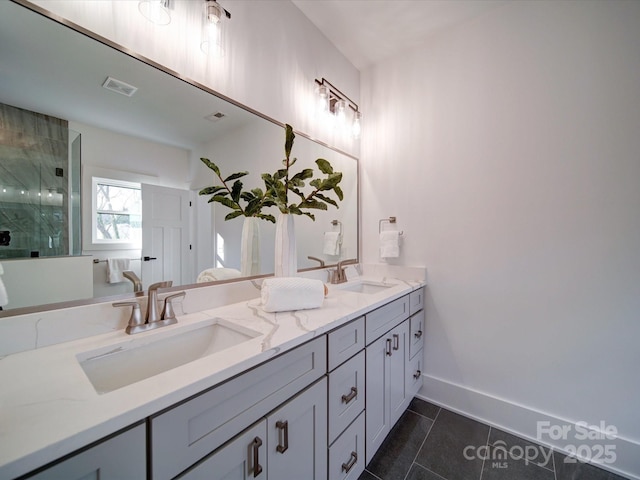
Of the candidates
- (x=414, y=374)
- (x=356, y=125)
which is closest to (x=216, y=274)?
(x=414, y=374)

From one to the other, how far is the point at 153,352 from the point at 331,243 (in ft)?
4.27

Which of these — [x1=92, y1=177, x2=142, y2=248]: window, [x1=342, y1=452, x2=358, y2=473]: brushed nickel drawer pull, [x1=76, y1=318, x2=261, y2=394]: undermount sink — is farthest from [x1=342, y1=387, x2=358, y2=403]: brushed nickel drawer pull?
[x1=92, y1=177, x2=142, y2=248]: window

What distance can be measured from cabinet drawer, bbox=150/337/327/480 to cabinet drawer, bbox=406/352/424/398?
3.38 ft

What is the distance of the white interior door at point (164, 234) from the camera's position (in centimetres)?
101

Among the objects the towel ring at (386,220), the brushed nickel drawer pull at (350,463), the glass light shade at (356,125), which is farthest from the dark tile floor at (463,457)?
the glass light shade at (356,125)

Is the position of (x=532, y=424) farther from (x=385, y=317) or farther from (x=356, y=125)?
(x=356, y=125)

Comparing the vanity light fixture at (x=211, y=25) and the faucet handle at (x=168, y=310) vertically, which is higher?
the vanity light fixture at (x=211, y=25)

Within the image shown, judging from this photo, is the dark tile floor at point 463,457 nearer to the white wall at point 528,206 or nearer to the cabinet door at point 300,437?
the white wall at point 528,206

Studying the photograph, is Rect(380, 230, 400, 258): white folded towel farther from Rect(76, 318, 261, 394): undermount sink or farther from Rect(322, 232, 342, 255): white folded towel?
Rect(76, 318, 261, 394): undermount sink

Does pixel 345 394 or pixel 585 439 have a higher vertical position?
pixel 345 394

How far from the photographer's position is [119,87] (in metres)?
0.92

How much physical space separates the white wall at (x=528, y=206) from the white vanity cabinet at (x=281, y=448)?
1.23 m

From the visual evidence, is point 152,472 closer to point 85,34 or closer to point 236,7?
point 85,34

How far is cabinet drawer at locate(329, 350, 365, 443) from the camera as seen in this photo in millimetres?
976
